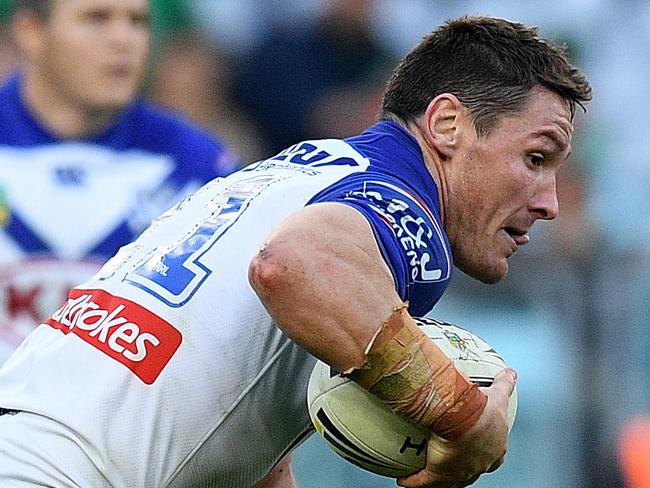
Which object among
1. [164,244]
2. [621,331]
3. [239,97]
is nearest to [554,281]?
[621,331]

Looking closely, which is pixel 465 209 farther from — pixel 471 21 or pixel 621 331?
pixel 621 331

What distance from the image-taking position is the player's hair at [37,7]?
6.84 m

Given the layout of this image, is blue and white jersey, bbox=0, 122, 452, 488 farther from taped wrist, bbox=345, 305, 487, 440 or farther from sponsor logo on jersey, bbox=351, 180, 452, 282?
taped wrist, bbox=345, 305, 487, 440

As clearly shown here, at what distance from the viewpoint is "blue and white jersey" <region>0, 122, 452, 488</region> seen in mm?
3268

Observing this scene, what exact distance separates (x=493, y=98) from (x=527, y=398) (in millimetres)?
3872

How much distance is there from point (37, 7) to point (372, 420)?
4292mm

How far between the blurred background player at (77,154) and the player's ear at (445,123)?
112 inches

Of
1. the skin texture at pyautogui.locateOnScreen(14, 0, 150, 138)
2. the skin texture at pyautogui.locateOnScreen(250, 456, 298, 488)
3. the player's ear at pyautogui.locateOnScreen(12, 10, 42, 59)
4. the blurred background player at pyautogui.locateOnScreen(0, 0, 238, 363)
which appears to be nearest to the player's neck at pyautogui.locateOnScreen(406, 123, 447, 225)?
the skin texture at pyautogui.locateOnScreen(250, 456, 298, 488)

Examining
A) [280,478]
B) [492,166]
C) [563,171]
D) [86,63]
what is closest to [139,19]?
[86,63]

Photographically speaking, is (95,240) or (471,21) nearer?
(471,21)

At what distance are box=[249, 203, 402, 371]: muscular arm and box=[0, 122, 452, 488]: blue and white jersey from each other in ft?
0.53

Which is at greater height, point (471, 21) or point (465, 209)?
point (471, 21)

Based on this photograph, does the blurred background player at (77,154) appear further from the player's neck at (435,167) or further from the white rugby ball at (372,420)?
the white rugby ball at (372,420)

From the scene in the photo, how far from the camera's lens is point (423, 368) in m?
3.06
